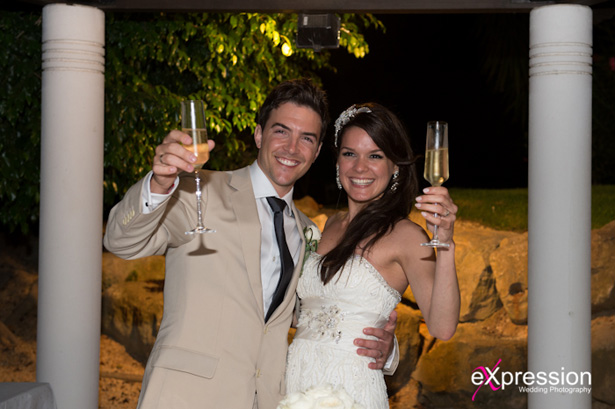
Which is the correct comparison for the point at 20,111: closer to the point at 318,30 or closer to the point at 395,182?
the point at 318,30

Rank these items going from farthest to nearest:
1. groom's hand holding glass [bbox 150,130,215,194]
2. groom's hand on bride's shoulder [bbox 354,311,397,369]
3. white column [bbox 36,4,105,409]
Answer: white column [bbox 36,4,105,409], groom's hand on bride's shoulder [bbox 354,311,397,369], groom's hand holding glass [bbox 150,130,215,194]

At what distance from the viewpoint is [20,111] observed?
5.47 meters

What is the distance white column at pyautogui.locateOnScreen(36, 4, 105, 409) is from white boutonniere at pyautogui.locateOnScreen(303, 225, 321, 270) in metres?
1.33

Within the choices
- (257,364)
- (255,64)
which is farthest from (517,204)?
(257,364)

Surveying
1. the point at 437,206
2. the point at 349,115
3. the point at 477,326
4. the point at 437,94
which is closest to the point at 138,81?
the point at 349,115

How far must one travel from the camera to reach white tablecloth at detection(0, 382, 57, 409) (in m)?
2.63

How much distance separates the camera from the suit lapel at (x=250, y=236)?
8.50 ft

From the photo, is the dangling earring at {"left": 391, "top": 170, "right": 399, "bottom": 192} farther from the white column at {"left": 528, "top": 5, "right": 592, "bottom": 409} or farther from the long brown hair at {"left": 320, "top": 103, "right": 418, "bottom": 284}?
the white column at {"left": 528, "top": 5, "right": 592, "bottom": 409}

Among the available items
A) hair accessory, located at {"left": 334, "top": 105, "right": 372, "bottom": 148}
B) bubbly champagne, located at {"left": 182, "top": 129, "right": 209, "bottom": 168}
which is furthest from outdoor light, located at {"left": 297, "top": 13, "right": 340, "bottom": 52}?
bubbly champagne, located at {"left": 182, "top": 129, "right": 209, "bottom": 168}

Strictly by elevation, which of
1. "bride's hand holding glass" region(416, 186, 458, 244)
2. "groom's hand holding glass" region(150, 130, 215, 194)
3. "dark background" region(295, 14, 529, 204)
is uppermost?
"dark background" region(295, 14, 529, 204)

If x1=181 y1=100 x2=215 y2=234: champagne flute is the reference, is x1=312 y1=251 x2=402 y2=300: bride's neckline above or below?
below

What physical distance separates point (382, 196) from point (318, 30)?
137 centimetres

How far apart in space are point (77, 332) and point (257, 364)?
1501 millimetres

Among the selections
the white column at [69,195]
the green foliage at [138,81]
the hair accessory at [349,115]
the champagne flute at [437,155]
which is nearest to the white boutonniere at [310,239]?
the hair accessory at [349,115]
